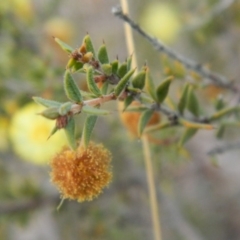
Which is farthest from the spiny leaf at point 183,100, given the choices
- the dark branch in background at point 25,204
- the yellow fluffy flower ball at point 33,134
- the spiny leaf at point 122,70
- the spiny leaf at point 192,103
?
the dark branch in background at point 25,204

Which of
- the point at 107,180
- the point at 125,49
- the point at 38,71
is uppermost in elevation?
the point at 125,49

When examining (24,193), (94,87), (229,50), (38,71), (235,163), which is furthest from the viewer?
(235,163)

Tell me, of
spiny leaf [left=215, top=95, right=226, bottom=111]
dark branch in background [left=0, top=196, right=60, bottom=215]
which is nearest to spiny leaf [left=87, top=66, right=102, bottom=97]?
spiny leaf [left=215, top=95, right=226, bottom=111]

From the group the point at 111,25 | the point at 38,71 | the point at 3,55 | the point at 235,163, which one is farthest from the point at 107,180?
the point at 111,25

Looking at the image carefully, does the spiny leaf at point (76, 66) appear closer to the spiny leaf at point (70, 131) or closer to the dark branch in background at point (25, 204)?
the spiny leaf at point (70, 131)

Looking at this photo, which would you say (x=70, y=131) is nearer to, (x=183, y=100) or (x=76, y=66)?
(x=76, y=66)

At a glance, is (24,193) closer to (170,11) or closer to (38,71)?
(38,71)

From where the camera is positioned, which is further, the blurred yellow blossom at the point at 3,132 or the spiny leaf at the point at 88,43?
the blurred yellow blossom at the point at 3,132

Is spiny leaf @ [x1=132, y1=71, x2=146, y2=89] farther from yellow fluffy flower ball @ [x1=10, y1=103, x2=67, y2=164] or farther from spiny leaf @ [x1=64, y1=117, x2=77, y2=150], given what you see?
yellow fluffy flower ball @ [x1=10, y1=103, x2=67, y2=164]
